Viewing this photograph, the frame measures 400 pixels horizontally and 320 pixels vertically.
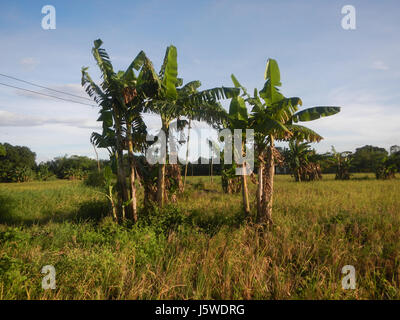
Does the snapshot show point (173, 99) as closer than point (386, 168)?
Yes

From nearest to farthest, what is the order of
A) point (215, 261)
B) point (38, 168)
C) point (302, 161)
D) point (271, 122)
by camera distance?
point (215, 261) → point (271, 122) → point (302, 161) → point (38, 168)

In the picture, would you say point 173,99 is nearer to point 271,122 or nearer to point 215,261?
point 271,122

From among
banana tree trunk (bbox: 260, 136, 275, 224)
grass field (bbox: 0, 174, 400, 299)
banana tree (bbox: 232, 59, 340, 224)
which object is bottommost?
grass field (bbox: 0, 174, 400, 299)

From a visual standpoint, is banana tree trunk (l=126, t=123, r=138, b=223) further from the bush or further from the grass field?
the grass field

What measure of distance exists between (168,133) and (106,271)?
4.55m

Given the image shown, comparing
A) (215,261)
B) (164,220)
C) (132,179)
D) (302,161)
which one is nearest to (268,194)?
(164,220)

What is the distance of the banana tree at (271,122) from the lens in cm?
580

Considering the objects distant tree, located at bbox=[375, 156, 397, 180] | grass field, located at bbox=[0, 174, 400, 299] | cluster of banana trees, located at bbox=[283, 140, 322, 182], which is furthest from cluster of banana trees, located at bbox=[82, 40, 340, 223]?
distant tree, located at bbox=[375, 156, 397, 180]

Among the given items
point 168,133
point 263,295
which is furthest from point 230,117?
point 263,295

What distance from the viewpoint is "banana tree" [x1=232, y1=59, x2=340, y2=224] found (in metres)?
5.80

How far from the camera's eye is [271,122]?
5539 millimetres

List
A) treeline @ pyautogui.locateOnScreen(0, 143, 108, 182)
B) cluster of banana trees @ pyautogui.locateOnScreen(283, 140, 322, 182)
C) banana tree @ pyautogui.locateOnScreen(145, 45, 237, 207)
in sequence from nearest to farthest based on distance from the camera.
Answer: banana tree @ pyautogui.locateOnScreen(145, 45, 237, 207), cluster of banana trees @ pyautogui.locateOnScreen(283, 140, 322, 182), treeline @ pyautogui.locateOnScreen(0, 143, 108, 182)

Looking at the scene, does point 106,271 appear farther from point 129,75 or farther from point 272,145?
point 129,75

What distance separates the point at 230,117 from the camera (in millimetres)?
6359
